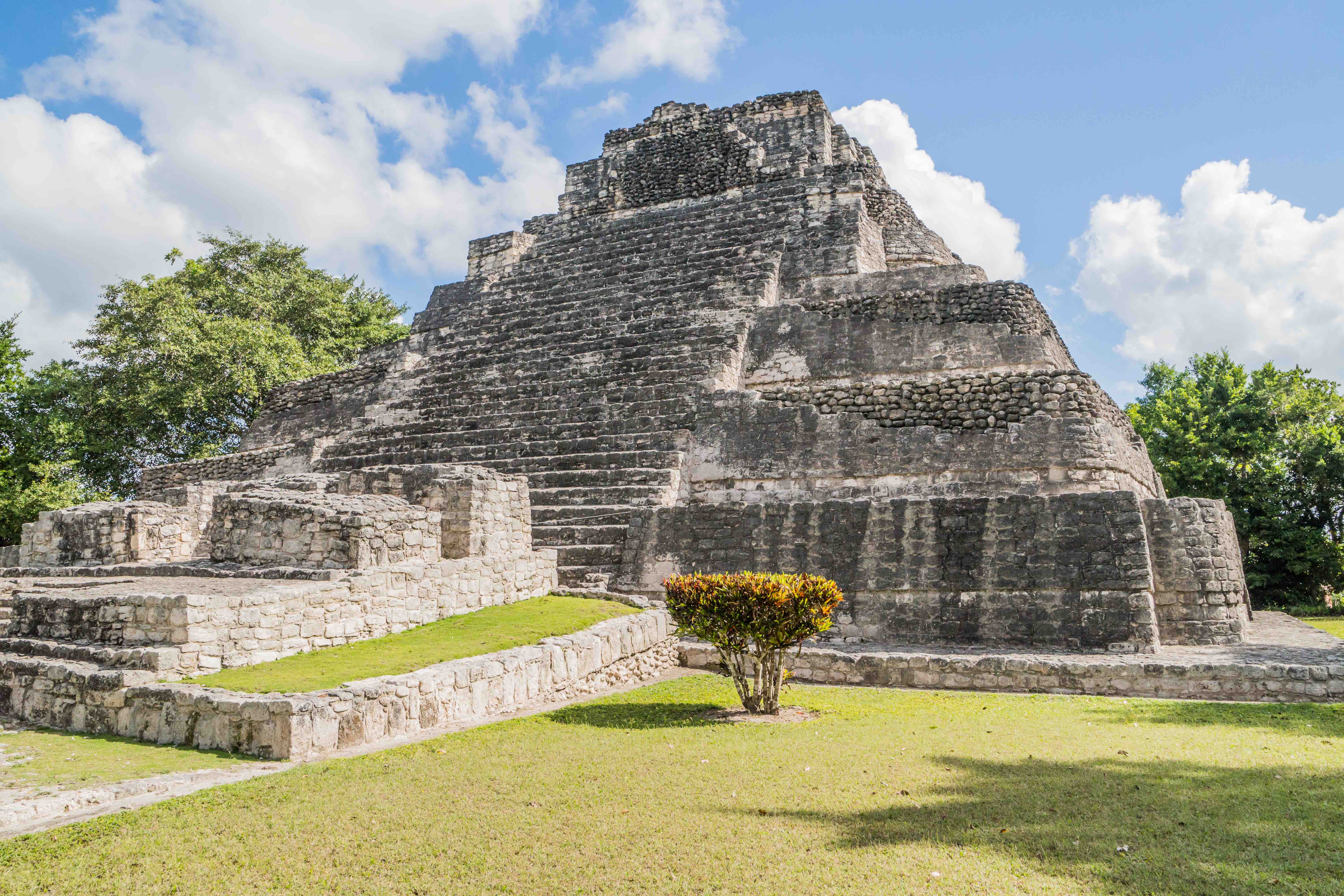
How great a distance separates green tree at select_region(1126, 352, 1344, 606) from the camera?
2016 cm

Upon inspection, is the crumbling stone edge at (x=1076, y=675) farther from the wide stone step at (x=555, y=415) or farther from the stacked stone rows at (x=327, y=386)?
the stacked stone rows at (x=327, y=386)

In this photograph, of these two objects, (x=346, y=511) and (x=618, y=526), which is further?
(x=618, y=526)

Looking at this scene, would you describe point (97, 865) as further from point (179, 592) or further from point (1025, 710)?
point (1025, 710)

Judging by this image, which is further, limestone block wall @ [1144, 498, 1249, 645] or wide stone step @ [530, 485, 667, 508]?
wide stone step @ [530, 485, 667, 508]

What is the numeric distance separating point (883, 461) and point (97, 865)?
374 inches

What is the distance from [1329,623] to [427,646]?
16.5 metres

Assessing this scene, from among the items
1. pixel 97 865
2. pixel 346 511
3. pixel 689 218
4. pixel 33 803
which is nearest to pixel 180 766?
pixel 33 803

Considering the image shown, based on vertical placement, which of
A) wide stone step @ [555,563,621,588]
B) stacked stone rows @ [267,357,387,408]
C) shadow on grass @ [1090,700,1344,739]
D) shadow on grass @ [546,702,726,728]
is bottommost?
shadow on grass @ [1090,700,1344,739]

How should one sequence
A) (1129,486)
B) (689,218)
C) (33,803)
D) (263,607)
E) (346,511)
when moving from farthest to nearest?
(689,218) → (1129,486) → (346,511) → (263,607) → (33,803)

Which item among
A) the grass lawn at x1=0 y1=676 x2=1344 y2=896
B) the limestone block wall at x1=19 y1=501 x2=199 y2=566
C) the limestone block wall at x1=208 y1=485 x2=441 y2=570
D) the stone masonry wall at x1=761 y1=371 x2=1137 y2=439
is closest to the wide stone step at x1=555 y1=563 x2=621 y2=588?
the limestone block wall at x1=208 y1=485 x2=441 y2=570

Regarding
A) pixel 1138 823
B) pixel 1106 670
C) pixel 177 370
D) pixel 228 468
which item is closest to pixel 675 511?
pixel 1106 670

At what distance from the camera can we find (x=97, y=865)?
3.63 metres

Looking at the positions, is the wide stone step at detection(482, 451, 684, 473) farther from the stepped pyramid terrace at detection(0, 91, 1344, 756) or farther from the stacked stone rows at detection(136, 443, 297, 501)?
the stacked stone rows at detection(136, 443, 297, 501)

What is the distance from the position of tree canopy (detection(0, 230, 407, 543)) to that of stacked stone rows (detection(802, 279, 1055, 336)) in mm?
14425
